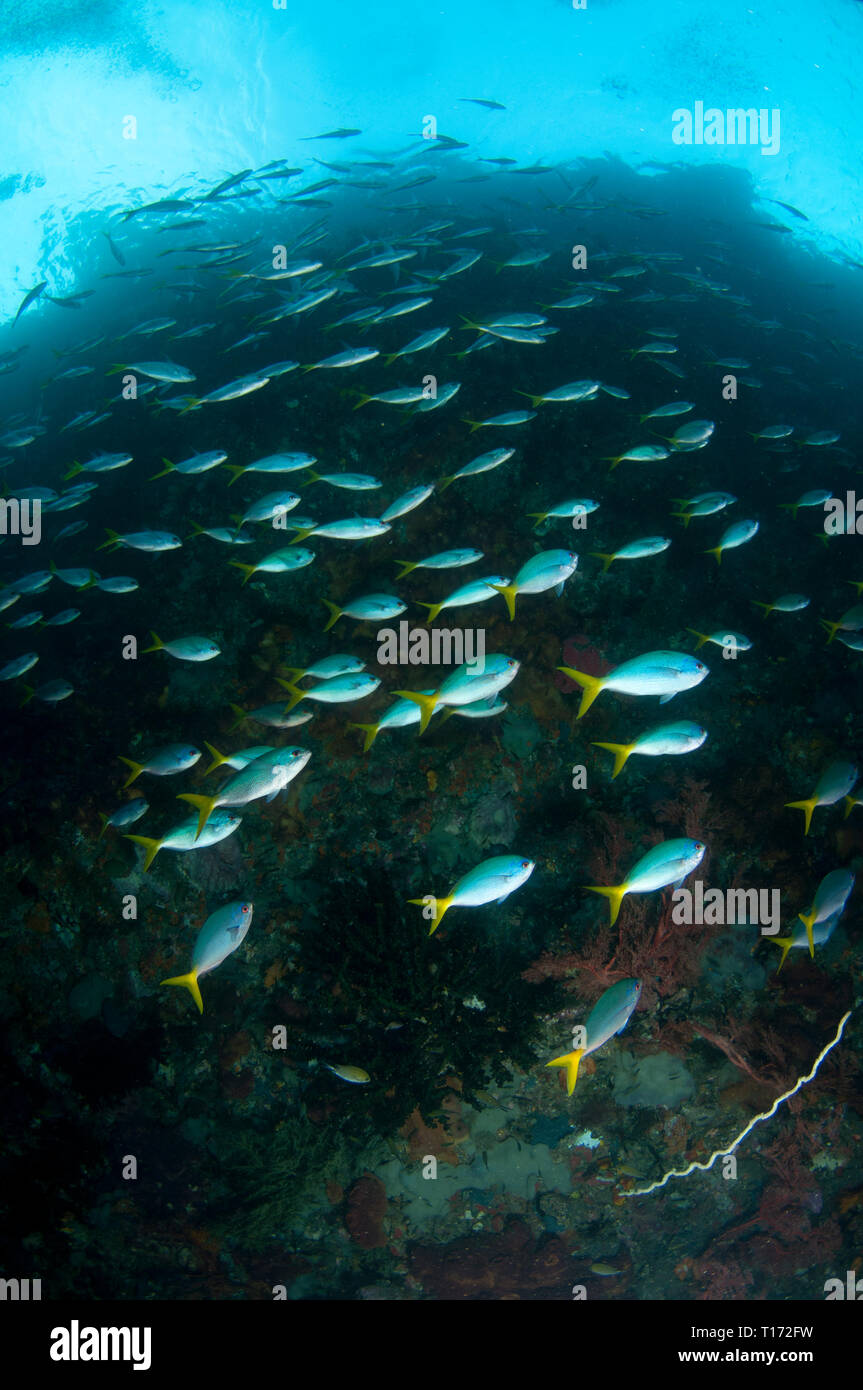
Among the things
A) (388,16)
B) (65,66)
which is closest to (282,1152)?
(65,66)

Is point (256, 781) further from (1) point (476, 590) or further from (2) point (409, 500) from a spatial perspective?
(2) point (409, 500)

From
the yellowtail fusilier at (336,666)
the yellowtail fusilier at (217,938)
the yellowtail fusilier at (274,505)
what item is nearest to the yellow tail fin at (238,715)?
the yellowtail fusilier at (336,666)

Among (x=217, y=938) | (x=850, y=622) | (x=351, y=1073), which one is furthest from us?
(x=850, y=622)

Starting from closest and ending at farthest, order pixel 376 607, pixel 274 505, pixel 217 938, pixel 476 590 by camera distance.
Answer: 1. pixel 217 938
2. pixel 476 590
3. pixel 376 607
4. pixel 274 505

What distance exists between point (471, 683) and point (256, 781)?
159 cm

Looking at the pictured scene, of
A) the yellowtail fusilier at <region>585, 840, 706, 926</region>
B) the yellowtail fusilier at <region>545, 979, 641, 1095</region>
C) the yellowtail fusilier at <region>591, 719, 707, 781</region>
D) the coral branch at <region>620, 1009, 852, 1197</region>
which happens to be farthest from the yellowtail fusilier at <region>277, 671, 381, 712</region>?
the coral branch at <region>620, 1009, 852, 1197</region>

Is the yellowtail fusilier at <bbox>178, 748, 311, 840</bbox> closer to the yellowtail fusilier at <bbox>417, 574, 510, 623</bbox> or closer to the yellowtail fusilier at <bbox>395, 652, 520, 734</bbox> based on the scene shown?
the yellowtail fusilier at <bbox>395, 652, 520, 734</bbox>

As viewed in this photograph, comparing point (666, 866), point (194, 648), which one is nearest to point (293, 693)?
point (194, 648)

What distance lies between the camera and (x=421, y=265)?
12562mm

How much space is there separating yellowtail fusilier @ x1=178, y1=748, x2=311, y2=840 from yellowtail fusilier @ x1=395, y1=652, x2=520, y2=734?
3.10ft

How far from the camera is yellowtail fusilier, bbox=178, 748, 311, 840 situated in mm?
3727

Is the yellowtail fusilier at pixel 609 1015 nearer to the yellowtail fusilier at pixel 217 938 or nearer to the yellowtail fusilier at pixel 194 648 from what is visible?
the yellowtail fusilier at pixel 217 938

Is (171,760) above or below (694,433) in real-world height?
below

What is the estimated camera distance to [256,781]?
3.76m
